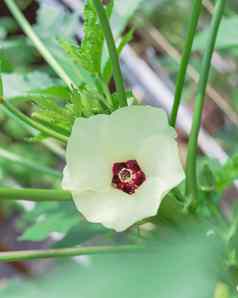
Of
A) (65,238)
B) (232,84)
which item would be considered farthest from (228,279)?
(232,84)

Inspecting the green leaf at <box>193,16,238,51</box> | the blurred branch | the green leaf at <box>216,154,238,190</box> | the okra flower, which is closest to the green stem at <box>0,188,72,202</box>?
the okra flower

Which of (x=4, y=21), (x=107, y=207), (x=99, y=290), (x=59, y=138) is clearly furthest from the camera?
(x=4, y=21)

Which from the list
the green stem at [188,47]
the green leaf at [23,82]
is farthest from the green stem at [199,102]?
the green leaf at [23,82]

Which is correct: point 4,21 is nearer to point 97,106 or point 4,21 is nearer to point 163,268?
point 97,106

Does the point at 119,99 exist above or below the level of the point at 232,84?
above

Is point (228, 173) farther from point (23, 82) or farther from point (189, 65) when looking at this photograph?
point (189, 65)

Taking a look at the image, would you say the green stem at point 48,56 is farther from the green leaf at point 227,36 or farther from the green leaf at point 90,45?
the green leaf at point 227,36

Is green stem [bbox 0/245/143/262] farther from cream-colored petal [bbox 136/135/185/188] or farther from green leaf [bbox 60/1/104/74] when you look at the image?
green leaf [bbox 60/1/104/74]
